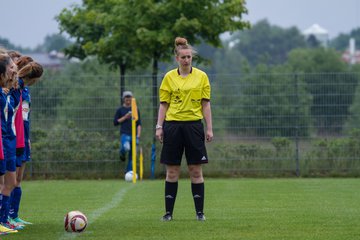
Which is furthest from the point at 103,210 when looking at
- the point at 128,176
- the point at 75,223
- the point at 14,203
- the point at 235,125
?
the point at 235,125

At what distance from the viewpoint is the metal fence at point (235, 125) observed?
20.1 meters

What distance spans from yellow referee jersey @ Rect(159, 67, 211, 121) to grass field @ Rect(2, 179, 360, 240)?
126cm

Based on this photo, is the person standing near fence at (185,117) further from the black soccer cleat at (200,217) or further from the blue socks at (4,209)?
the blue socks at (4,209)

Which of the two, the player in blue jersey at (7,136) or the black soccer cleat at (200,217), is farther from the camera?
the black soccer cleat at (200,217)

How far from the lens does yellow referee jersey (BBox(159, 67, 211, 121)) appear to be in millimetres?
10086

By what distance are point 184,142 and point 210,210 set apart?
1692mm

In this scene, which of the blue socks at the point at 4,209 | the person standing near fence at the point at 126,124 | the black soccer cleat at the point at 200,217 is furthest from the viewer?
the person standing near fence at the point at 126,124

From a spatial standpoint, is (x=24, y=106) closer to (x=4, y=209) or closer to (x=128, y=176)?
(x=4, y=209)

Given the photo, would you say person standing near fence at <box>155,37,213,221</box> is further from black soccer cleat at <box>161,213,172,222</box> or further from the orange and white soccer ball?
the orange and white soccer ball

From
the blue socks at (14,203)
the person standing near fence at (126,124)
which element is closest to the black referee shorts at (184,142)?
the blue socks at (14,203)

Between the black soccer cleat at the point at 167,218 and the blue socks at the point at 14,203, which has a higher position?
→ the blue socks at the point at 14,203

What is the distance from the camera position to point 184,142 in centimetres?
1017

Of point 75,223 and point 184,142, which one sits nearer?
point 75,223

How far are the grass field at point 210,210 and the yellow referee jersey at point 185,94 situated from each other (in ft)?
4.13
